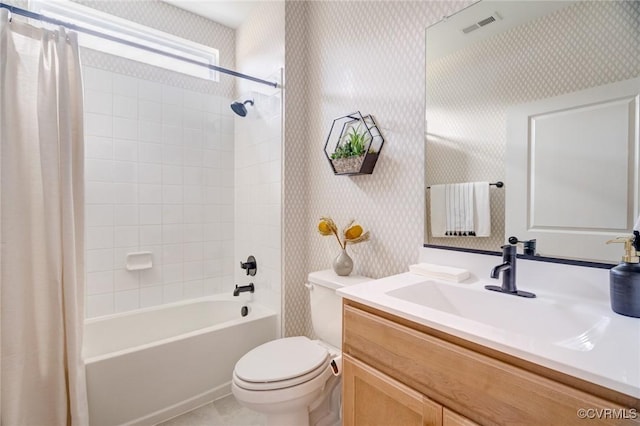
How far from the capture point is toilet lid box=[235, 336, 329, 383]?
4.02 ft

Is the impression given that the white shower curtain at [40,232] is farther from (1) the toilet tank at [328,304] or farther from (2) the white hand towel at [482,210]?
(2) the white hand towel at [482,210]

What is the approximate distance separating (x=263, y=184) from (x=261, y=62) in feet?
3.07

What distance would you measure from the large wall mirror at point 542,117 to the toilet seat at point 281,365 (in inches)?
29.9

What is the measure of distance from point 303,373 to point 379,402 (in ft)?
1.47

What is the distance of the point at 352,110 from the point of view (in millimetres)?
1679

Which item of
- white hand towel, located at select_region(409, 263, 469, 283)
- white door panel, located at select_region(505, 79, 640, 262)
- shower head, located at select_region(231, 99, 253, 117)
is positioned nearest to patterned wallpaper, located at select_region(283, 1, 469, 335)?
white hand towel, located at select_region(409, 263, 469, 283)

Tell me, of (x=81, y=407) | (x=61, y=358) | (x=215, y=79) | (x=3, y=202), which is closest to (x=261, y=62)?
(x=215, y=79)

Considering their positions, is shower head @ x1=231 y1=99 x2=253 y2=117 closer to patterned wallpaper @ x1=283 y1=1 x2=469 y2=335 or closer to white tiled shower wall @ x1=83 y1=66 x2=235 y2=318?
white tiled shower wall @ x1=83 y1=66 x2=235 y2=318

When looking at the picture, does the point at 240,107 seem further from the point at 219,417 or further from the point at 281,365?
the point at 219,417

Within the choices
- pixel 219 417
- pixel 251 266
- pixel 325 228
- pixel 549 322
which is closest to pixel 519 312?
pixel 549 322

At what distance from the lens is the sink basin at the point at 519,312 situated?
74 centimetres

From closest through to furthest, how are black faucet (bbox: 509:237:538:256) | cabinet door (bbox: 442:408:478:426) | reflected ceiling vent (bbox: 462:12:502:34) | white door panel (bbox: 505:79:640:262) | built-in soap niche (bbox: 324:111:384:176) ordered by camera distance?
cabinet door (bbox: 442:408:478:426), white door panel (bbox: 505:79:640:262), black faucet (bbox: 509:237:538:256), reflected ceiling vent (bbox: 462:12:502:34), built-in soap niche (bbox: 324:111:384:176)

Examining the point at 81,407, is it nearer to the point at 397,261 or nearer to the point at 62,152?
the point at 62,152

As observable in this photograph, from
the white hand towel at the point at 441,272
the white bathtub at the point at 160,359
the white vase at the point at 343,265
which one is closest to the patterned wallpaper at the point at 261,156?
the white bathtub at the point at 160,359
